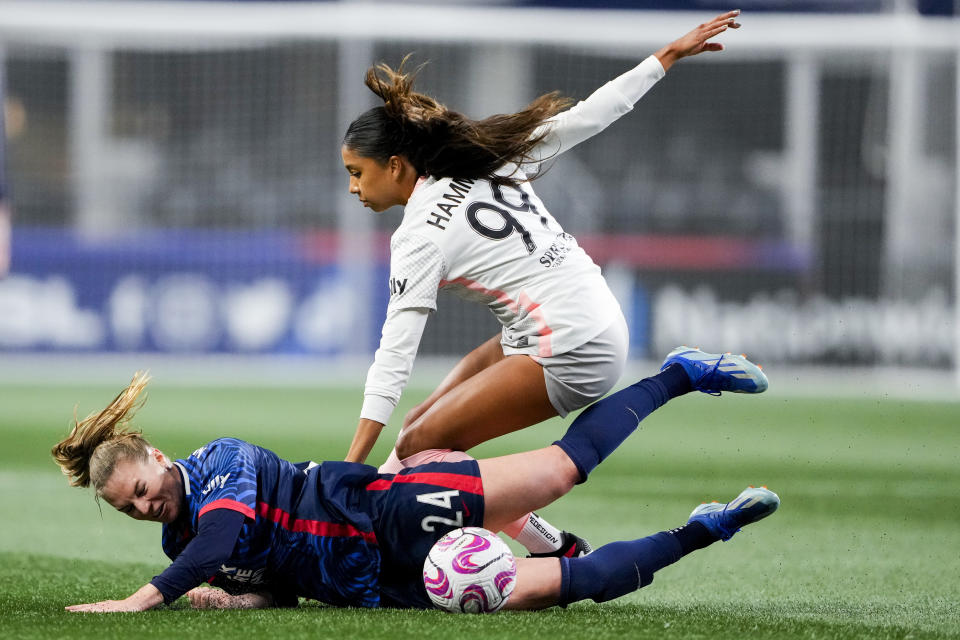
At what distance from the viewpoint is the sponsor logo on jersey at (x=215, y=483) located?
4.07 meters

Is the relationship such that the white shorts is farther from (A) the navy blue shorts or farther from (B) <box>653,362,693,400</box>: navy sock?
(A) the navy blue shorts

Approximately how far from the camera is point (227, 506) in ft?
13.1

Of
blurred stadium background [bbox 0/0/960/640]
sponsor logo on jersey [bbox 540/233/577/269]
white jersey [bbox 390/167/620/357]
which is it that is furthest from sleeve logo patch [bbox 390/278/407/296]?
blurred stadium background [bbox 0/0/960/640]

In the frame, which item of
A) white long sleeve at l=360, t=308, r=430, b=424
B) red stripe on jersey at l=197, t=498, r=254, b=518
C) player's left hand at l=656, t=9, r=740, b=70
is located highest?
player's left hand at l=656, t=9, r=740, b=70

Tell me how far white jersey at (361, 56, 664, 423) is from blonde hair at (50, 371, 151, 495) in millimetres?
758

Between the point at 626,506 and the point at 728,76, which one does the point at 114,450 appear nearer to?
the point at 626,506

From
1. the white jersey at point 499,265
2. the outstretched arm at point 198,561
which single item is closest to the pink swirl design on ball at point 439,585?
the outstretched arm at point 198,561

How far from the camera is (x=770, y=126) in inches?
816

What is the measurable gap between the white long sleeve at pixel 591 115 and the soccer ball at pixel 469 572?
1563 mm

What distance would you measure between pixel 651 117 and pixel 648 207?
1875 mm

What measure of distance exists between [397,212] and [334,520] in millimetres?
15295

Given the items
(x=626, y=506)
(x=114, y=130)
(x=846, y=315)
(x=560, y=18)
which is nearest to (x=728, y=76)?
(x=560, y=18)

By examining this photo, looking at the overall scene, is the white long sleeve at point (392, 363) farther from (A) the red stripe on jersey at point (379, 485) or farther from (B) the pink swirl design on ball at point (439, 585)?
(B) the pink swirl design on ball at point (439, 585)

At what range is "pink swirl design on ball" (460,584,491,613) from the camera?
4.03 meters
